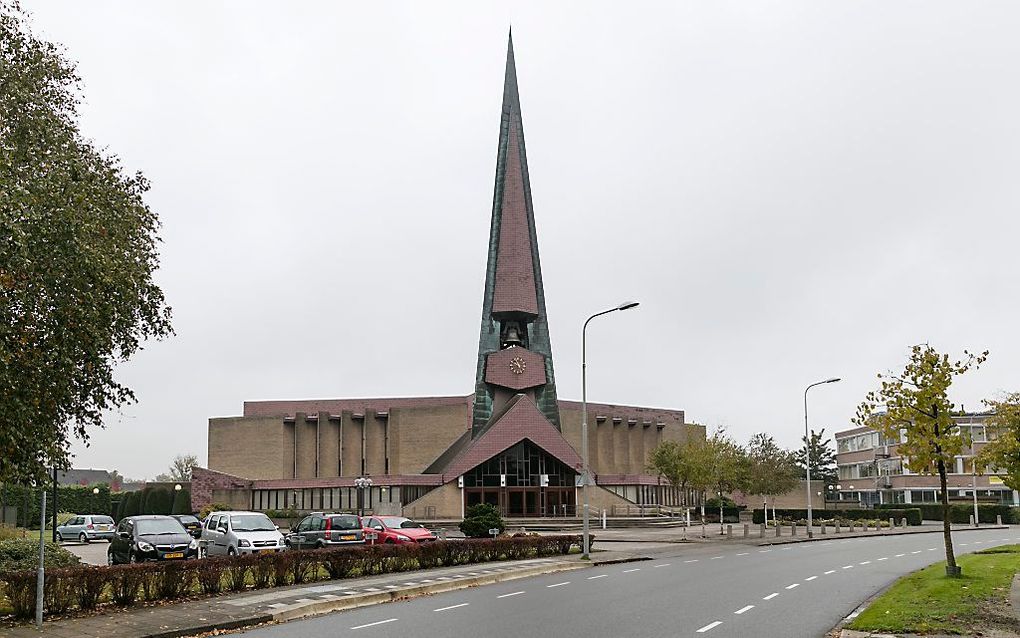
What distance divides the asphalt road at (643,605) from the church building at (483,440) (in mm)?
39093

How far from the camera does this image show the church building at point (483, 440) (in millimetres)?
67250

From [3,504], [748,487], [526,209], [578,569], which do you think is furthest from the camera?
[526,209]

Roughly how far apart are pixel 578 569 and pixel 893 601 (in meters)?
11.8

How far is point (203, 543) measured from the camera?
2822 centimetres

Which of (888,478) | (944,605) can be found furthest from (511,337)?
(944,605)

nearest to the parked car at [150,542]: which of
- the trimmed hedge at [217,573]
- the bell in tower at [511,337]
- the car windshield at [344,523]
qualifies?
the car windshield at [344,523]

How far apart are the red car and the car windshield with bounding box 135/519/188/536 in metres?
6.27

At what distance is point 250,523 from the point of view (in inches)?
1107

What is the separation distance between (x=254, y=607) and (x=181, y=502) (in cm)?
6000

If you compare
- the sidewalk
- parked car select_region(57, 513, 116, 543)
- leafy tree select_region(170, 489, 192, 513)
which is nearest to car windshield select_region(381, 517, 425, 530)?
the sidewalk

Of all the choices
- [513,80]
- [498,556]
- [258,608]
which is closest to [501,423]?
[513,80]

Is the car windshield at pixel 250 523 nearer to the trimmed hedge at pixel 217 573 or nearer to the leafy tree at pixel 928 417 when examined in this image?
the trimmed hedge at pixel 217 573

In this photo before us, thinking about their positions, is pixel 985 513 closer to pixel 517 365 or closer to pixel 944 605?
pixel 517 365

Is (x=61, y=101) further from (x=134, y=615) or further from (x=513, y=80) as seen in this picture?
(x=513, y=80)
